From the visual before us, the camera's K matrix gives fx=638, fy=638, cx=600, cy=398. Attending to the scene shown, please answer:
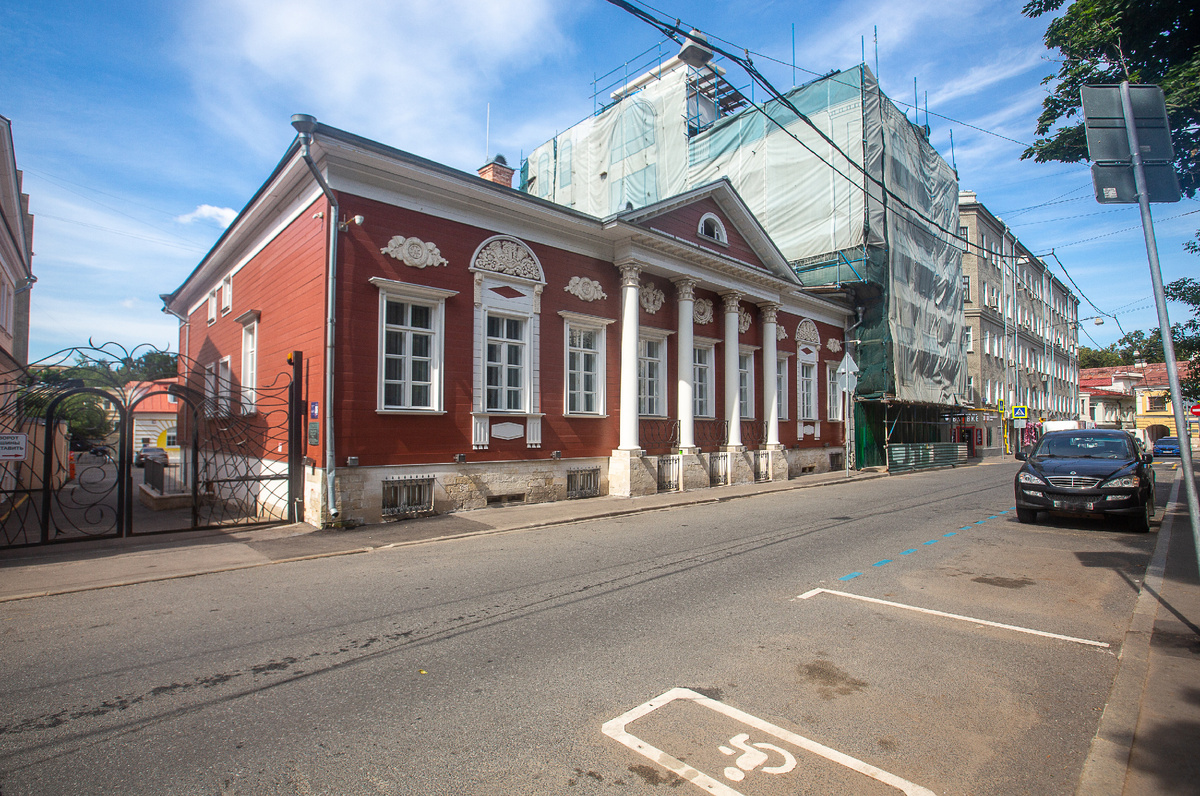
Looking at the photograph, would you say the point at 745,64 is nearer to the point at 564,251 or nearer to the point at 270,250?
the point at 564,251

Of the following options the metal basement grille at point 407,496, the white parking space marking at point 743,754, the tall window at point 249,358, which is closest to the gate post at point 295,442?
the metal basement grille at point 407,496

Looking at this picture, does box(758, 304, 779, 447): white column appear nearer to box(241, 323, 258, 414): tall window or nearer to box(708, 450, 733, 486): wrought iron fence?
box(708, 450, 733, 486): wrought iron fence

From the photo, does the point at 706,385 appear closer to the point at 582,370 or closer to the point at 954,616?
the point at 582,370

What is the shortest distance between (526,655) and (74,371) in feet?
28.8

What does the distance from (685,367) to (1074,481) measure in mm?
9288

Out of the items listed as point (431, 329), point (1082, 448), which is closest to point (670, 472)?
point (431, 329)

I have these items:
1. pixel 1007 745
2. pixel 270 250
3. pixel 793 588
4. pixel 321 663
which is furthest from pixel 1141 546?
pixel 270 250

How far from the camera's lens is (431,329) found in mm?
12703

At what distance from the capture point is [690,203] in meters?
18.0

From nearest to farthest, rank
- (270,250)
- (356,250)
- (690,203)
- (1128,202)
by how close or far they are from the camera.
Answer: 1. (1128,202)
2. (356,250)
3. (270,250)
4. (690,203)

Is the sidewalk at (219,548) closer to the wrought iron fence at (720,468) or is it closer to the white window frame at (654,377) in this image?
the white window frame at (654,377)

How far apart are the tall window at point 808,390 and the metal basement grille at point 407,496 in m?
15.6

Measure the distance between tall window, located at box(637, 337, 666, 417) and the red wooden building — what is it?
43 mm

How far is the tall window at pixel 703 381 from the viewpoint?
19.2m
